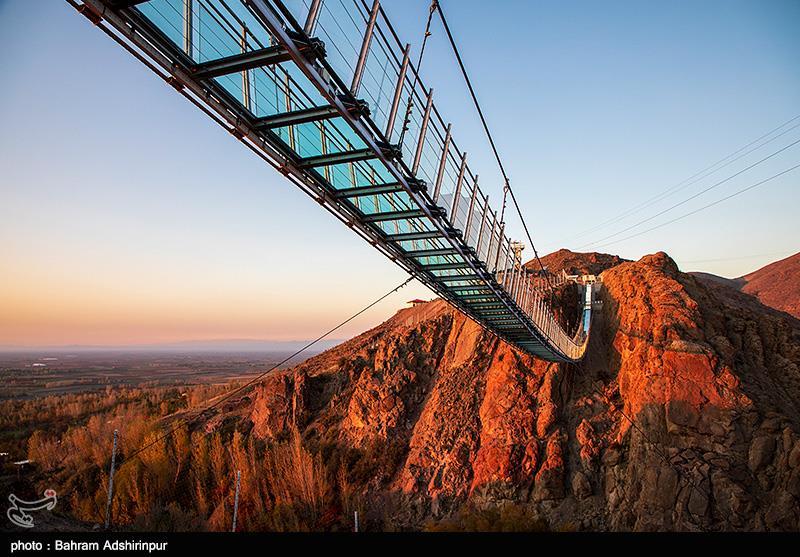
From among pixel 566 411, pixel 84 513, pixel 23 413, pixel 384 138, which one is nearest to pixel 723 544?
pixel 384 138

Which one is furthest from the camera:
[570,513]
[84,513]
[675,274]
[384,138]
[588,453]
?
[84,513]

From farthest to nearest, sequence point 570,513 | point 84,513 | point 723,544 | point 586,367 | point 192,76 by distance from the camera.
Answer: point 84,513 → point 586,367 → point 570,513 → point 192,76 → point 723,544

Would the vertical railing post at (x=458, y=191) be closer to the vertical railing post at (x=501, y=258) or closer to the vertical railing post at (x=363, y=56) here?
the vertical railing post at (x=501, y=258)

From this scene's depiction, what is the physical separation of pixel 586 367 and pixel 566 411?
116 inches

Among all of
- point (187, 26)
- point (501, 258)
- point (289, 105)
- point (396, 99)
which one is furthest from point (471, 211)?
point (187, 26)

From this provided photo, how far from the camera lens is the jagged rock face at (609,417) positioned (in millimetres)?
14336

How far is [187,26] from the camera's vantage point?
4.82m

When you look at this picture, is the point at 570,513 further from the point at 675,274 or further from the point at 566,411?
the point at 675,274

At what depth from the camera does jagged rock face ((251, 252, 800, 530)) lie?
14.3 metres

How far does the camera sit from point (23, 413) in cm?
6531

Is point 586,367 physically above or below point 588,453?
above

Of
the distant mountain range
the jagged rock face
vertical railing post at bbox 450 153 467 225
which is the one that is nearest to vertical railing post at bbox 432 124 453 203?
vertical railing post at bbox 450 153 467 225

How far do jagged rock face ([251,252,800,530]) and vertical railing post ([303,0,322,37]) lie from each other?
1768cm

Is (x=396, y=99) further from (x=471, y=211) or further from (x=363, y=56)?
(x=471, y=211)
